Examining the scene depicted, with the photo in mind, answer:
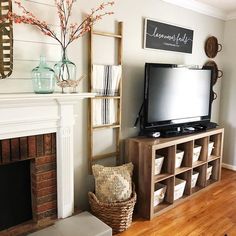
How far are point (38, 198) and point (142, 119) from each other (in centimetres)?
128

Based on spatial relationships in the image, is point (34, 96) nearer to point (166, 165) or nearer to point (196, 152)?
point (166, 165)

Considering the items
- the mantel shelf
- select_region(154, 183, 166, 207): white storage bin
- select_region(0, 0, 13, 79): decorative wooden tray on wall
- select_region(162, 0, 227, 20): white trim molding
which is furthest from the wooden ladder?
select_region(162, 0, 227, 20): white trim molding

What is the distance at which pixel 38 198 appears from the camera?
2006 mm

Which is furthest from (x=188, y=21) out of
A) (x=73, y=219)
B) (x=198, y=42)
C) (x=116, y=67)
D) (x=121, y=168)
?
(x=73, y=219)

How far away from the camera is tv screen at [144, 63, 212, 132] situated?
262 centimetres

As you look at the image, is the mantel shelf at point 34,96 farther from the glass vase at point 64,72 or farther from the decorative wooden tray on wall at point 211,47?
the decorative wooden tray on wall at point 211,47

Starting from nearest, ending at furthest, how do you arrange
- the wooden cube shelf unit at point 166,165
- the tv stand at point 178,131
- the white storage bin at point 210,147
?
the wooden cube shelf unit at point 166,165, the tv stand at point 178,131, the white storage bin at point 210,147

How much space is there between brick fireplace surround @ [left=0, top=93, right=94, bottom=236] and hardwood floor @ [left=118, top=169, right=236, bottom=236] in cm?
69

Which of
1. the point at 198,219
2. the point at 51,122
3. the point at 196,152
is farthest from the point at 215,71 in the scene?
the point at 51,122

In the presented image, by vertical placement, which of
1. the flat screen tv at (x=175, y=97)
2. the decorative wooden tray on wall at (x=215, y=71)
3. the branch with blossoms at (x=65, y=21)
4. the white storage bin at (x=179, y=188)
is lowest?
the white storage bin at (x=179, y=188)

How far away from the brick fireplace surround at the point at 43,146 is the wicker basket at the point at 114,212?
0.21 metres

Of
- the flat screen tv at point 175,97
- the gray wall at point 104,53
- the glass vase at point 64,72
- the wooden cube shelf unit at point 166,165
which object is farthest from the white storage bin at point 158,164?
the glass vase at point 64,72

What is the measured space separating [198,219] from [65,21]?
219 centimetres

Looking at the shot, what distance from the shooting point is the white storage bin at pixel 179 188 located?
2.78 metres
